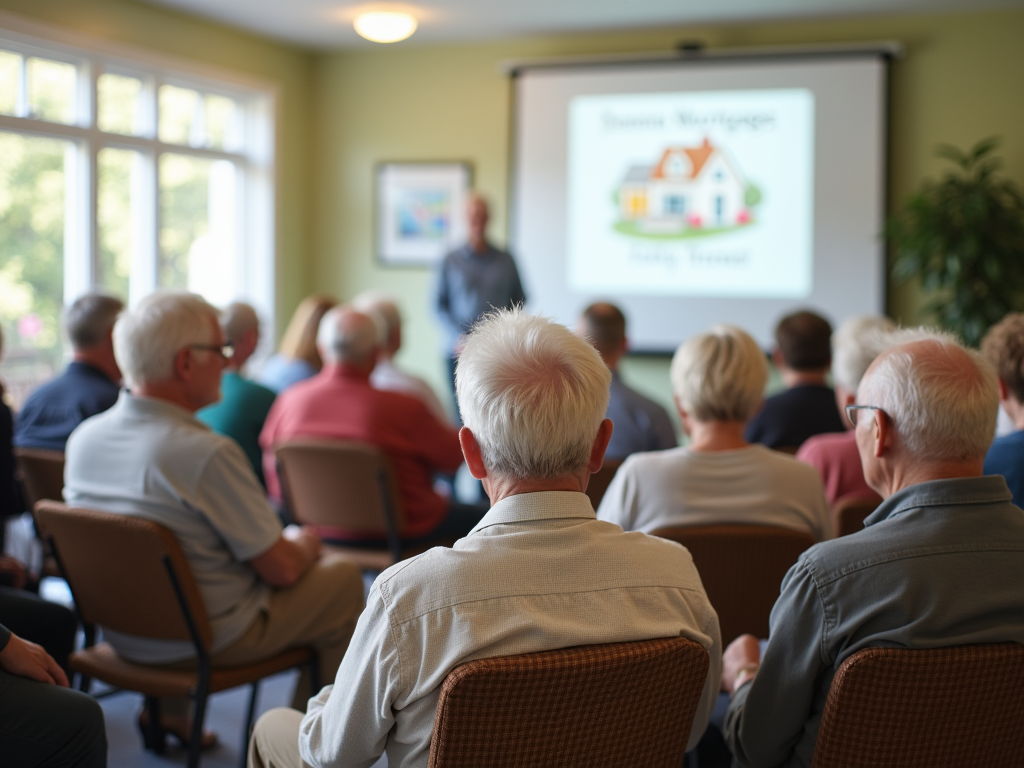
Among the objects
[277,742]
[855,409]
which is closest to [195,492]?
[277,742]

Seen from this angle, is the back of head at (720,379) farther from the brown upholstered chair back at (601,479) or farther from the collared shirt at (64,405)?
the collared shirt at (64,405)

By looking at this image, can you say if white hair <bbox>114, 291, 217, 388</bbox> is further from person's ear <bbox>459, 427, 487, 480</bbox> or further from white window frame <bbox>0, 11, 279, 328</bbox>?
white window frame <bbox>0, 11, 279, 328</bbox>

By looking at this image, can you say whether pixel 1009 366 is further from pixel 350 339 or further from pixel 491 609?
pixel 350 339

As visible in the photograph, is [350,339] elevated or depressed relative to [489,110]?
depressed

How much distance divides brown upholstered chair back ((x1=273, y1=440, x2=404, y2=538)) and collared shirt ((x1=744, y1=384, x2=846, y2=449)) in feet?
4.03

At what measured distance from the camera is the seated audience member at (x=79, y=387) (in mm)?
3201

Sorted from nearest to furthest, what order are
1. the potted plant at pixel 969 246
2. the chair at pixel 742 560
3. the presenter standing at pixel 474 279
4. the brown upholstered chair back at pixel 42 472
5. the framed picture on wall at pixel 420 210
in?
1. the chair at pixel 742 560
2. the brown upholstered chair back at pixel 42 472
3. the potted plant at pixel 969 246
4. the presenter standing at pixel 474 279
5. the framed picture on wall at pixel 420 210

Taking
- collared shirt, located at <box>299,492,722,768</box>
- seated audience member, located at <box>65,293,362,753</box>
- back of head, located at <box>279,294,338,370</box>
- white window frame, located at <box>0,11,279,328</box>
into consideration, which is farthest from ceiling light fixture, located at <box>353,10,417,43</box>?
collared shirt, located at <box>299,492,722,768</box>

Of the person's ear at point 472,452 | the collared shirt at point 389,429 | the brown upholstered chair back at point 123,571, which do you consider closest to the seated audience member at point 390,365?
the collared shirt at point 389,429

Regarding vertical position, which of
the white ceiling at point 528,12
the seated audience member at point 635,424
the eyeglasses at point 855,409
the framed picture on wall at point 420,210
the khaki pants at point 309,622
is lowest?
the khaki pants at point 309,622

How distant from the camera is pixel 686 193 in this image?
6.51 meters

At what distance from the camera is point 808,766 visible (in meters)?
1.55

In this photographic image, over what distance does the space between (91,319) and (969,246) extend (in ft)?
14.3

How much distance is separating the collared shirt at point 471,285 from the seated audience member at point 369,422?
102 inches
